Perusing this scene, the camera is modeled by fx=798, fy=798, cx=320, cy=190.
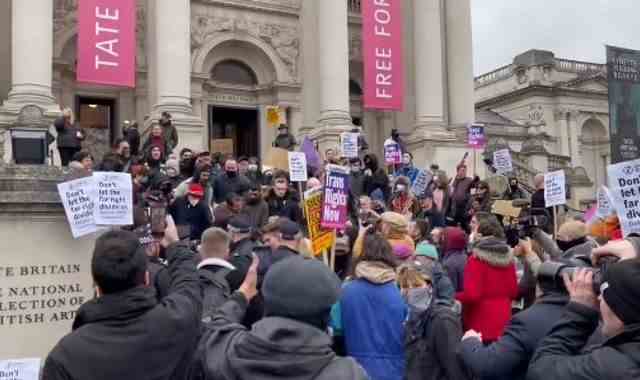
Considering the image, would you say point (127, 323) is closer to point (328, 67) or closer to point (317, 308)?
point (317, 308)

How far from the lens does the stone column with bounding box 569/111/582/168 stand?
146 feet

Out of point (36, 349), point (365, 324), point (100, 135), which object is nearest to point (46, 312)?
point (36, 349)

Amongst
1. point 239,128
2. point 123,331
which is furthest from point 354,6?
point 123,331

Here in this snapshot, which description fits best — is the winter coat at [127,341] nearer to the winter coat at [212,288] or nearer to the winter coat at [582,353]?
the winter coat at [212,288]

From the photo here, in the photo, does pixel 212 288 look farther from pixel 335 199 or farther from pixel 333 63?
pixel 333 63

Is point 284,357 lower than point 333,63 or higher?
lower

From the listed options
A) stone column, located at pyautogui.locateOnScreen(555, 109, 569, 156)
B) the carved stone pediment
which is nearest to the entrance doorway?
the carved stone pediment

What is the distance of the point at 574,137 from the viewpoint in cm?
4503

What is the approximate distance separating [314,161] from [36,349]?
10700 millimetres

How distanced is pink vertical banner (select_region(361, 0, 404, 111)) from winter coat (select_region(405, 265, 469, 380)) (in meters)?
17.8

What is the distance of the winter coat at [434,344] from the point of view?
4977 mm

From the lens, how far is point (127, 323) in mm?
3236

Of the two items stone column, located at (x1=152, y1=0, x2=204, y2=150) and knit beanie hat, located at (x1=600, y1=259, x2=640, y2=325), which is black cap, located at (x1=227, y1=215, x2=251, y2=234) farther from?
stone column, located at (x1=152, y1=0, x2=204, y2=150)

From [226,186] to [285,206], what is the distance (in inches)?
55.7
